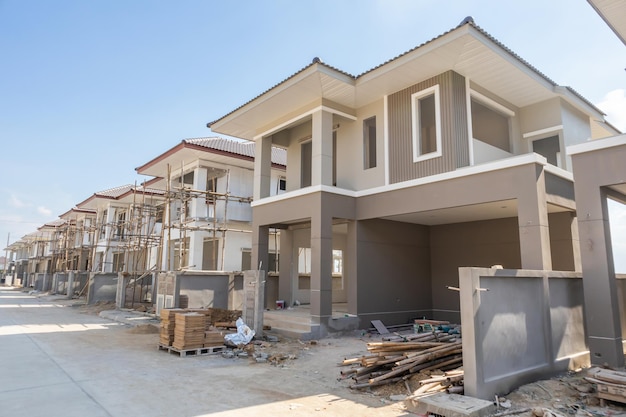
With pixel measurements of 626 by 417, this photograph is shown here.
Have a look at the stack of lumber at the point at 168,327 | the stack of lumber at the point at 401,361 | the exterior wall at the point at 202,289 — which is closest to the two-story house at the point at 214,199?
the exterior wall at the point at 202,289

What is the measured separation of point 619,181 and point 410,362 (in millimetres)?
5120

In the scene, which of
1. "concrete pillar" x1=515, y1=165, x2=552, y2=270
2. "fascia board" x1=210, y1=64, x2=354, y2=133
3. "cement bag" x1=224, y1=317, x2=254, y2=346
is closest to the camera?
"concrete pillar" x1=515, y1=165, x2=552, y2=270

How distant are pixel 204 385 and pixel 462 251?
9.89 m

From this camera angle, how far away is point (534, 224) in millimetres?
9094

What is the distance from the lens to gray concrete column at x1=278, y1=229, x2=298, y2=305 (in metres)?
15.8

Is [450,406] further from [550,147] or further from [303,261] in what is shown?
[303,261]

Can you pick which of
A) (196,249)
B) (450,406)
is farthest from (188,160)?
(450,406)

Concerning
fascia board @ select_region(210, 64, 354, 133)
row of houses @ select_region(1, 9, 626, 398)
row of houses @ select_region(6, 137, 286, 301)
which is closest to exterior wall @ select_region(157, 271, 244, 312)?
row of houses @ select_region(1, 9, 626, 398)

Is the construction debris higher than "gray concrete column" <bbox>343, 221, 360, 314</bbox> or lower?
lower

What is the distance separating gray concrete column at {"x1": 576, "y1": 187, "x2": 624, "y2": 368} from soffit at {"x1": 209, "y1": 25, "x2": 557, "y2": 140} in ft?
14.1

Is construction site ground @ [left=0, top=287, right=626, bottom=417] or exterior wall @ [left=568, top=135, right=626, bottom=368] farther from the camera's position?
exterior wall @ [left=568, top=135, right=626, bottom=368]

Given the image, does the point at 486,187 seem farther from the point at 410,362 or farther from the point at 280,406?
the point at 280,406

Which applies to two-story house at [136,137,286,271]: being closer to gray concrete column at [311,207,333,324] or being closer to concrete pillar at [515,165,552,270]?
gray concrete column at [311,207,333,324]

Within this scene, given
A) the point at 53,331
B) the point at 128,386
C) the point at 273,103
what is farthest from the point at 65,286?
the point at 128,386
